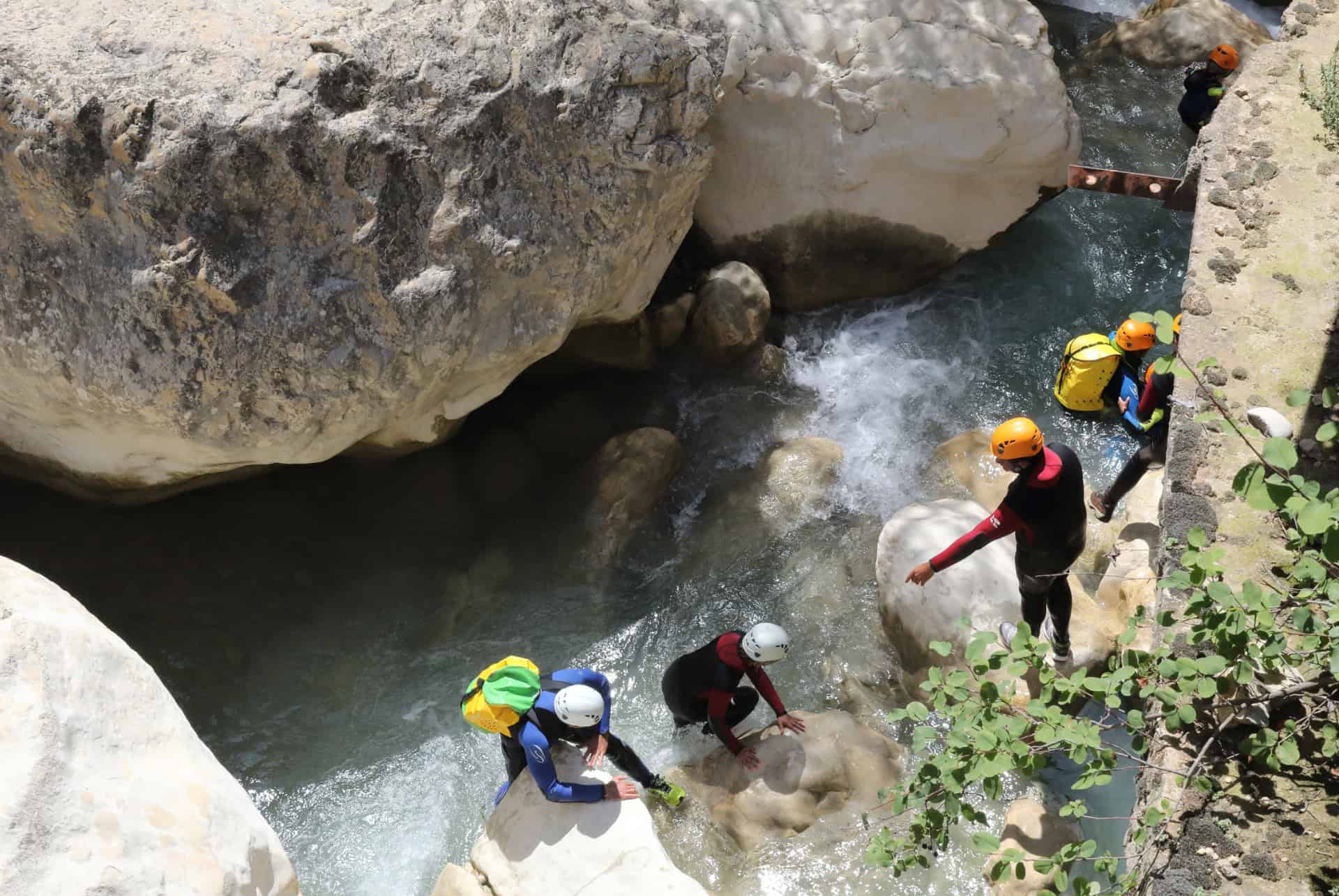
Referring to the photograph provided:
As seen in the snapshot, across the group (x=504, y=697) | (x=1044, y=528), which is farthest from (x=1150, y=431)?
(x=504, y=697)

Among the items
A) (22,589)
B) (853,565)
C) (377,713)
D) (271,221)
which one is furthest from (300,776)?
(853,565)

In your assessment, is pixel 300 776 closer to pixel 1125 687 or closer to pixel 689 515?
pixel 689 515

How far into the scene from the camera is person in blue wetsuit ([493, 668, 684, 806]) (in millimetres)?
4320

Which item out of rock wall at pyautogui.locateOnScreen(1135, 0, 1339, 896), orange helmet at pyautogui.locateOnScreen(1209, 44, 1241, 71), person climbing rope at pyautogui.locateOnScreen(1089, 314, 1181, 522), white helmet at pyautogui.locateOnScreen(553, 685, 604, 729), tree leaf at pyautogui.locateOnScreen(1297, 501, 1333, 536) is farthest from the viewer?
orange helmet at pyautogui.locateOnScreen(1209, 44, 1241, 71)

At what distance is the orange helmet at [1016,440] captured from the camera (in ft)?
14.7

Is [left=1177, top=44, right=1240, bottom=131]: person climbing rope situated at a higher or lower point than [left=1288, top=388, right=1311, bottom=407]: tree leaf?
lower

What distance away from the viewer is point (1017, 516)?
4762 millimetres

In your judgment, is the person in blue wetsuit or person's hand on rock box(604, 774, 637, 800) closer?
the person in blue wetsuit

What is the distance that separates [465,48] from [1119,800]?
468 cm

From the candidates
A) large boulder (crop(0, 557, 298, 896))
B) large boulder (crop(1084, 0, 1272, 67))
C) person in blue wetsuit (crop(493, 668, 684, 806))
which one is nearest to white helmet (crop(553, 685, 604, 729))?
Result: person in blue wetsuit (crop(493, 668, 684, 806))

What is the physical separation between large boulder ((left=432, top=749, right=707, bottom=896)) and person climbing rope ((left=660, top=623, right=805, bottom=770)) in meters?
0.64

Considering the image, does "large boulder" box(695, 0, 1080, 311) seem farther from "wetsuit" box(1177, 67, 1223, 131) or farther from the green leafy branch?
the green leafy branch

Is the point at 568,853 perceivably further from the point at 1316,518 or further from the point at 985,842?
the point at 1316,518

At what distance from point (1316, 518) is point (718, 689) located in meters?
2.76
